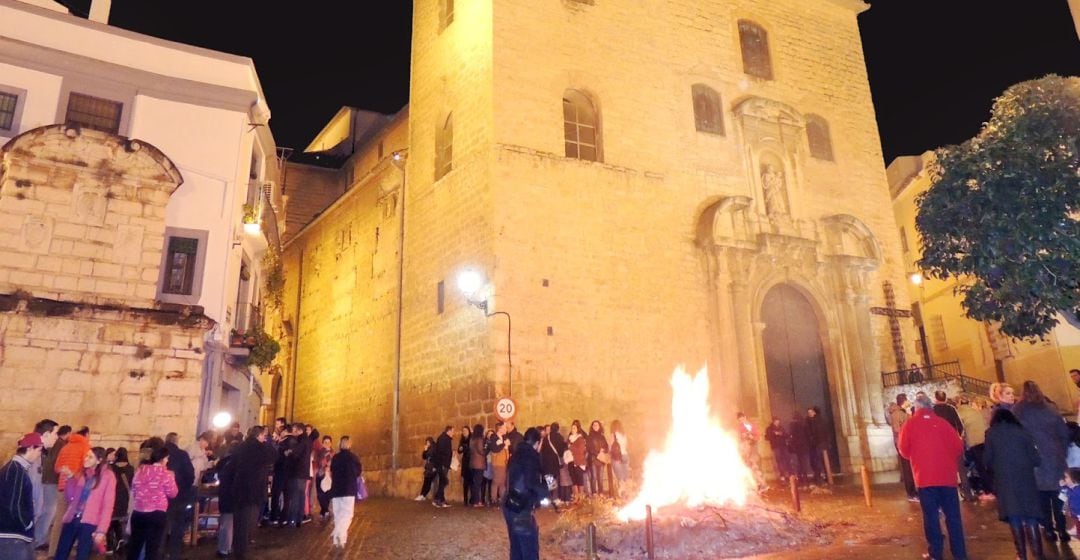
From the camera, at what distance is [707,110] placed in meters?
17.8

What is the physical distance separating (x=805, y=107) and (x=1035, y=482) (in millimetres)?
14919

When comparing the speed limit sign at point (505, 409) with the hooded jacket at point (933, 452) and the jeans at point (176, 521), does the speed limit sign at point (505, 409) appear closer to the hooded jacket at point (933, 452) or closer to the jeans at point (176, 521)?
the jeans at point (176, 521)

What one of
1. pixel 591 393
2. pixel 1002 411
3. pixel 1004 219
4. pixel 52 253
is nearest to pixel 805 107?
pixel 1004 219

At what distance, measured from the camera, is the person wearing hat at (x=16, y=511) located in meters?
4.63

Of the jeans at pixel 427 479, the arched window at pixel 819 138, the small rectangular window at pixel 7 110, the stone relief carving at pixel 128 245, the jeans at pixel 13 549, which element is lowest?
the jeans at pixel 13 549

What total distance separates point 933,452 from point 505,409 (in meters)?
7.70

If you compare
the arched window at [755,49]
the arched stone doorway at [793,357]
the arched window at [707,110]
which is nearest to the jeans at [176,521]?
the arched stone doorway at [793,357]

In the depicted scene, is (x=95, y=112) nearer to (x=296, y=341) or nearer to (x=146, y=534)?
(x=146, y=534)

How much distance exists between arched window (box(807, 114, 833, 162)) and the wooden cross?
386 centimetres

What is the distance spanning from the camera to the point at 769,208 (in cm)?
1752

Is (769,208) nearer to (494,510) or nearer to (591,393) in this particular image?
(591,393)

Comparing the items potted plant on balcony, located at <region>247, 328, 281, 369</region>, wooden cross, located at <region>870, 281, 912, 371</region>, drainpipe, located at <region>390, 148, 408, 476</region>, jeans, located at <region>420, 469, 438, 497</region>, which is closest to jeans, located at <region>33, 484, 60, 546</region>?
jeans, located at <region>420, 469, 438, 497</region>

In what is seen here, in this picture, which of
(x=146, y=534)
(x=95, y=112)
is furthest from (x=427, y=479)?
(x=95, y=112)

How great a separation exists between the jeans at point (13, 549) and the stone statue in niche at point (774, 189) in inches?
633
